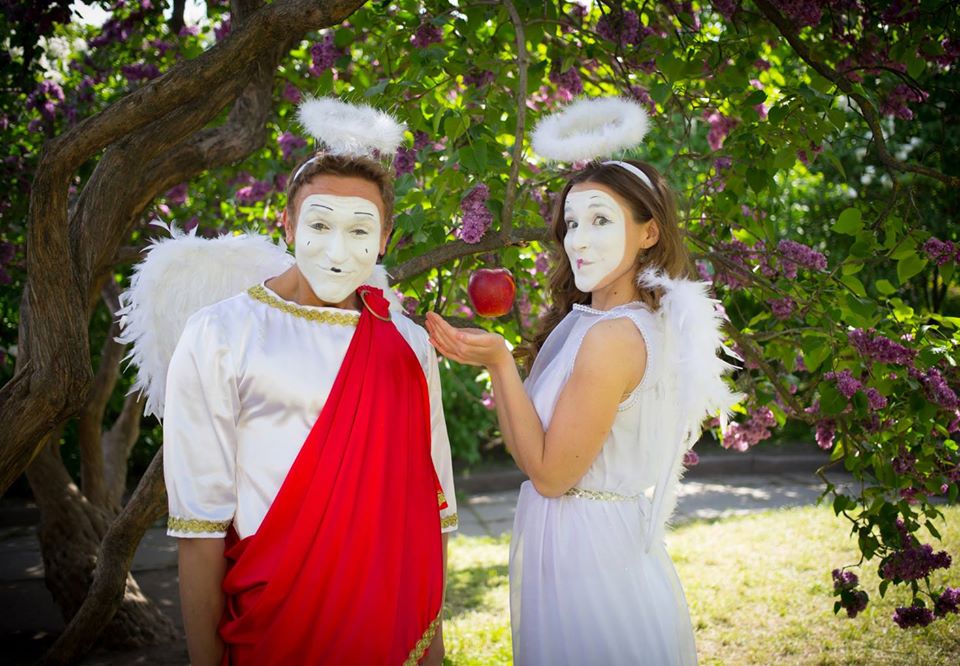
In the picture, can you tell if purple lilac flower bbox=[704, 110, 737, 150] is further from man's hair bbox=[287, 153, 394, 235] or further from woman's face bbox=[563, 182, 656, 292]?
man's hair bbox=[287, 153, 394, 235]

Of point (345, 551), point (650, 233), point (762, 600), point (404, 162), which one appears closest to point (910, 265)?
point (650, 233)

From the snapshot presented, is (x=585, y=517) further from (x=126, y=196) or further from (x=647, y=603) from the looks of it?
(x=126, y=196)

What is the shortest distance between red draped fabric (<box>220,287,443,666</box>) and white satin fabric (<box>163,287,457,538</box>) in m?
0.05

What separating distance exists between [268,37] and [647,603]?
1.69 meters

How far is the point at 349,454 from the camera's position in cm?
185

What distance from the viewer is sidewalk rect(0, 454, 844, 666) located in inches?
157

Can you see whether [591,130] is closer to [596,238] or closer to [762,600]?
[596,238]

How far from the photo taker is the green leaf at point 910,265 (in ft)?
9.01

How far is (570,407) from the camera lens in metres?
2.02

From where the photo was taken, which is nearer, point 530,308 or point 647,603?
point 647,603

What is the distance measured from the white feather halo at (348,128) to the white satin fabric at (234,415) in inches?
16.7

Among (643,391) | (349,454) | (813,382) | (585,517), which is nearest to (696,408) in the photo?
(643,391)

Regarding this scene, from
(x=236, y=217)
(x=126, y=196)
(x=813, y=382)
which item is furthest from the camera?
(x=236, y=217)

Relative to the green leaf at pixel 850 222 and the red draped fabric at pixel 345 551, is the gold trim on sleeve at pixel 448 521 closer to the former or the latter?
the red draped fabric at pixel 345 551
